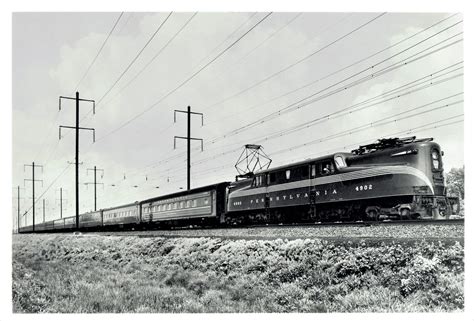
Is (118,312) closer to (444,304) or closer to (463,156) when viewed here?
(444,304)

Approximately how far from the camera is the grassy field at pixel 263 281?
10.8 m

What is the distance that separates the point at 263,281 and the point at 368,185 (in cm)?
797

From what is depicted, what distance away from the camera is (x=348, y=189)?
20.5 metres

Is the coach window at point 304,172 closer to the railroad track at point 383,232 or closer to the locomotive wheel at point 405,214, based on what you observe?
the railroad track at point 383,232

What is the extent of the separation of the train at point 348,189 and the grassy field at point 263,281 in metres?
6.07

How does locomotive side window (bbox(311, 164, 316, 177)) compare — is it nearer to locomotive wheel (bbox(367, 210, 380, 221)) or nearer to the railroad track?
locomotive wheel (bbox(367, 210, 380, 221))

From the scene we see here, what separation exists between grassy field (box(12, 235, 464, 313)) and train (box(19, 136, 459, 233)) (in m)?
6.07

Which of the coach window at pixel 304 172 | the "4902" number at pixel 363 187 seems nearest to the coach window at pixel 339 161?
the "4902" number at pixel 363 187

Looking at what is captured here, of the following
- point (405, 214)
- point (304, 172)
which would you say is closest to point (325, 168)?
point (304, 172)

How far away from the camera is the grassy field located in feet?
35.5

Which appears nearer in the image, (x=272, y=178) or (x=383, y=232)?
(x=383, y=232)

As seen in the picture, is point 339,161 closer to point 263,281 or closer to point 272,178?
point 272,178

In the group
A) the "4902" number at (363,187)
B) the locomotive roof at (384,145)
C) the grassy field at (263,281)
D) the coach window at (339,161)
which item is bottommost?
the grassy field at (263,281)

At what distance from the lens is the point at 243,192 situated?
95.3ft
